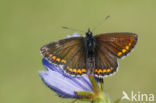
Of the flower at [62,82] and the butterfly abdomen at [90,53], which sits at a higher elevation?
the butterfly abdomen at [90,53]

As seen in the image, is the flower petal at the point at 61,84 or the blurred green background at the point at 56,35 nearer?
the flower petal at the point at 61,84

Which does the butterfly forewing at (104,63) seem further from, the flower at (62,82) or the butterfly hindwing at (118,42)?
the flower at (62,82)

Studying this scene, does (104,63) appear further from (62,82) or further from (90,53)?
(62,82)

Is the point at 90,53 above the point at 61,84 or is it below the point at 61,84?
above

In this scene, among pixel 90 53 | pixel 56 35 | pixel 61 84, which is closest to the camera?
pixel 61 84

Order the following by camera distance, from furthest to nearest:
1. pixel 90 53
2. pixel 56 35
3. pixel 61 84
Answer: pixel 56 35 → pixel 90 53 → pixel 61 84

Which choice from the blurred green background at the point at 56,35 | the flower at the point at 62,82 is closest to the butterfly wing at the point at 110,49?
the flower at the point at 62,82

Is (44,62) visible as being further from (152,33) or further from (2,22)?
(2,22)

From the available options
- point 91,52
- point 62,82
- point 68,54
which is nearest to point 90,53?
point 91,52

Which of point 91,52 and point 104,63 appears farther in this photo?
point 91,52
